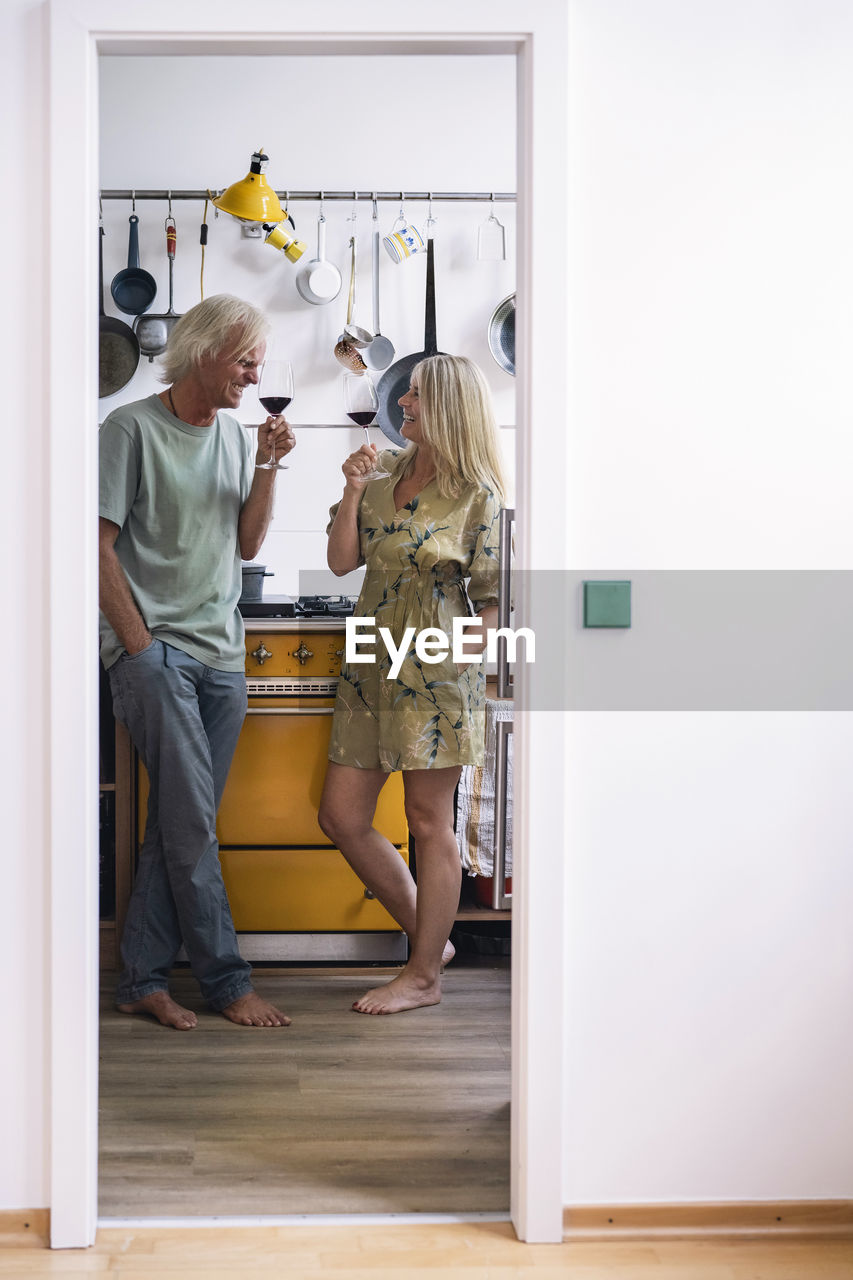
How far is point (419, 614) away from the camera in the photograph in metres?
2.55

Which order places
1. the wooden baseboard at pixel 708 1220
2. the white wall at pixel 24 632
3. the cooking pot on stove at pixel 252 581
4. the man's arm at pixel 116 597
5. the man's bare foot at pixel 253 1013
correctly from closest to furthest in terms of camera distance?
1. the white wall at pixel 24 632
2. the wooden baseboard at pixel 708 1220
3. the man's arm at pixel 116 597
4. the man's bare foot at pixel 253 1013
5. the cooking pot on stove at pixel 252 581

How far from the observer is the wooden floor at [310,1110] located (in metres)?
1.83

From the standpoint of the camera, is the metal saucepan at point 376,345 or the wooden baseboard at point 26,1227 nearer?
the wooden baseboard at point 26,1227

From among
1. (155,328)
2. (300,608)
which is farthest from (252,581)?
(155,328)

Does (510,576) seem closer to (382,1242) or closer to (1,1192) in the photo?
(382,1242)

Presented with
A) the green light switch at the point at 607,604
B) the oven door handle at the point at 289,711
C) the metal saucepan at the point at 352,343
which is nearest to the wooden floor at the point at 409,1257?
the green light switch at the point at 607,604

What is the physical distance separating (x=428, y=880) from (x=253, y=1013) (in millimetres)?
490

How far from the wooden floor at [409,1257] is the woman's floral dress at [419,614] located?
1.03 m

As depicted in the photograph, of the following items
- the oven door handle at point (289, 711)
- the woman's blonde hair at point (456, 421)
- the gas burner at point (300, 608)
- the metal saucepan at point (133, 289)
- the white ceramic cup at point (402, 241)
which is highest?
the white ceramic cup at point (402, 241)

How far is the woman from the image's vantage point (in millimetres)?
2508

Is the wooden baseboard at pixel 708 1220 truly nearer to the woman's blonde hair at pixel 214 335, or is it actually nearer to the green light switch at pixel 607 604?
the green light switch at pixel 607 604

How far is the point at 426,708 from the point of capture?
2.54 m

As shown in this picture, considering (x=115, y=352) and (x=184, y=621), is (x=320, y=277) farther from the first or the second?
(x=184, y=621)

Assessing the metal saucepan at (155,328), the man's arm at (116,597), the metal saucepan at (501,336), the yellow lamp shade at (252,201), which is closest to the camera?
the man's arm at (116,597)
